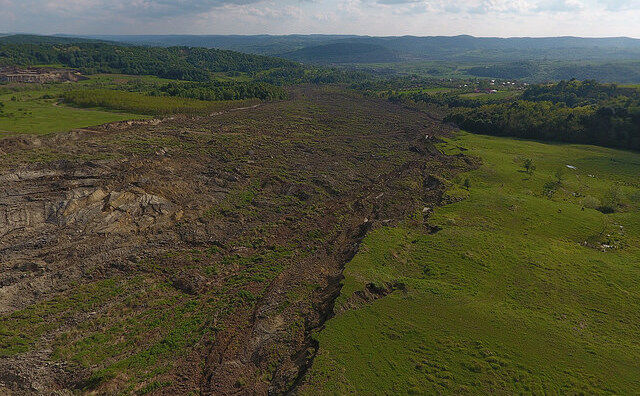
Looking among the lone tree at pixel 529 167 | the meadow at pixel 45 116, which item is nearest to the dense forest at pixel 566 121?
the lone tree at pixel 529 167

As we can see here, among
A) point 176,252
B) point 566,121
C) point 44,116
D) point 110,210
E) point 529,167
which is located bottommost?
point 176,252

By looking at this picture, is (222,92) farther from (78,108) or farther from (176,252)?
(176,252)

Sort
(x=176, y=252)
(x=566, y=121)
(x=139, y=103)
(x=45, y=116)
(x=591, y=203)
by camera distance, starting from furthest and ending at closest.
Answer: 1. (x=139, y=103)
2. (x=566, y=121)
3. (x=45, y=116)
4. (x=591, y=203)
5. (x=176, y=252)

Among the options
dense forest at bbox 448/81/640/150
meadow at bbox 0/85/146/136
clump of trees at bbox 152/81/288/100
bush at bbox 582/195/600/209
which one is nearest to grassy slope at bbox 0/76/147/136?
meadow at bbox 0/85/146/136

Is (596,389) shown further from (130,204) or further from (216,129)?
(216,129)

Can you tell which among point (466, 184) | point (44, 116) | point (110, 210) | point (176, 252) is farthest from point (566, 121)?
point (44, 116)

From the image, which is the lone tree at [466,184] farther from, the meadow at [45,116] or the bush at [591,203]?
the meadow at [45,116]
